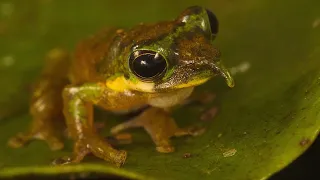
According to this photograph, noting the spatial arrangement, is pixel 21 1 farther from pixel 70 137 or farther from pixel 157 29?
pixel 157 29

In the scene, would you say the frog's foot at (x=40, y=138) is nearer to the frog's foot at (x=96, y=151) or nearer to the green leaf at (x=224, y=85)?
the green leaf at (x=224, y=85)

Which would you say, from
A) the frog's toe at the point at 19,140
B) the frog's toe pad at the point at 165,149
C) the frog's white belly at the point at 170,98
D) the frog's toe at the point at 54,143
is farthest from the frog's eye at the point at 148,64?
the frog's toe at the point at 19,140

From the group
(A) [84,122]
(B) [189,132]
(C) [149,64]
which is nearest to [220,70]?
(C) [149,64]

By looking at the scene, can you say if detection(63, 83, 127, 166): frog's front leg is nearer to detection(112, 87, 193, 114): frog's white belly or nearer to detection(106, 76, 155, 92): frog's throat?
detection(106, 76, 155, 92): frog's throat

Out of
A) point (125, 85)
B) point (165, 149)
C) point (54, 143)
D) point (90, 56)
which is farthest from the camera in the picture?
point (90, 56)

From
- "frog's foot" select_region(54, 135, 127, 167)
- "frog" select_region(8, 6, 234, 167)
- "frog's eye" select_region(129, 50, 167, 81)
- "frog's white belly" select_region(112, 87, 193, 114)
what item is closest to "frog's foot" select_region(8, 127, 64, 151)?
"frog" select_region(8, 6, 234, 167)

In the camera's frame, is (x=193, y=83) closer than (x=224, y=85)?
Yes

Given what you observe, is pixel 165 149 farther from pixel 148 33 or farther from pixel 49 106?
pixel 49 106
